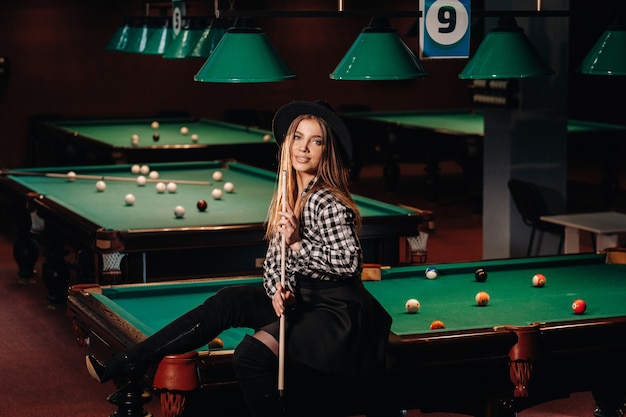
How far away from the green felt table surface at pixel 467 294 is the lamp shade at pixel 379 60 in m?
0.79

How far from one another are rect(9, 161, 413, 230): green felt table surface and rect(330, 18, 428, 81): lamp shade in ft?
5.07

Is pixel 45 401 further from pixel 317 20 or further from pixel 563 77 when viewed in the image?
→ pixel 317 20

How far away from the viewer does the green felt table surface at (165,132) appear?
951 cm

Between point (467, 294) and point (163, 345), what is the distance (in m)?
1.40

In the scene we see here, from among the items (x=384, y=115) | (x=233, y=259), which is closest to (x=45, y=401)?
(x=233, y=259)

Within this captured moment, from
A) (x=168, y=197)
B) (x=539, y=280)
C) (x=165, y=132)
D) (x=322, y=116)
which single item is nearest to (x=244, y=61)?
(x=322, y=116)

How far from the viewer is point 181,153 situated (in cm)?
893

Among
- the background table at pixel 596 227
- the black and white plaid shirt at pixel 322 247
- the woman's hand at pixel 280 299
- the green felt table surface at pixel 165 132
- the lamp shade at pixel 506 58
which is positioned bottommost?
the background table at pixel 596 227

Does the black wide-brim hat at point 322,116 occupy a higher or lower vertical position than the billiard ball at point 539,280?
higher

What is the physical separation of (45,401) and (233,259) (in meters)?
1.17

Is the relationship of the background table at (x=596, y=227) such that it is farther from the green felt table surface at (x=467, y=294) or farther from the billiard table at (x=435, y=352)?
the billiard table at (x=435, y=352)

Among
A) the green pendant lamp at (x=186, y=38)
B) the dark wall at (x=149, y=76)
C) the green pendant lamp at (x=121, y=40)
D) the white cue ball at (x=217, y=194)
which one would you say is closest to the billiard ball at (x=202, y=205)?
the white cue ball at (x=217, y=194)

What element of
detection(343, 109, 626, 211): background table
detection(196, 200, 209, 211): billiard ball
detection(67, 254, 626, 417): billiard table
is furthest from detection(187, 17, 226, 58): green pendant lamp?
detection(343, 109, 626, 211): background table

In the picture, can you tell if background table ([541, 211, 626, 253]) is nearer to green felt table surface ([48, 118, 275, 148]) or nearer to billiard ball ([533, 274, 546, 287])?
billiard ball ([533, 274, 546, 287])
